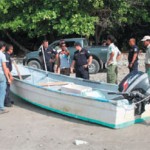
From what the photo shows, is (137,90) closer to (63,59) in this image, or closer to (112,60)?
(112,60)

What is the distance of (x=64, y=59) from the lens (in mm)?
12297

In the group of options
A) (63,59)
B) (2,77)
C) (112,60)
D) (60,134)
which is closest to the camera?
(60,134)

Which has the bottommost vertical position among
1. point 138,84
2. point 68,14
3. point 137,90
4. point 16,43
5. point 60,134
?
point 60,134

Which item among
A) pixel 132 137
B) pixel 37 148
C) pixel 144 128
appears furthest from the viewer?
pixel 144 128

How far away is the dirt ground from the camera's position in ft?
24.5


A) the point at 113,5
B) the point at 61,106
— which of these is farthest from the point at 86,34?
the point at 61,106

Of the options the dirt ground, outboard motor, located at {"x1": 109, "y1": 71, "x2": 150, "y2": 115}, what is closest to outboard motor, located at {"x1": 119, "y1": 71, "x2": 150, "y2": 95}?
outboard motor, located at {"x1": 109, "y1": 71, "x2": 150, "y2": 115}

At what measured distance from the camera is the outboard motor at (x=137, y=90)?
8477 mm

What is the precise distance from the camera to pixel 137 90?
8.61 meters

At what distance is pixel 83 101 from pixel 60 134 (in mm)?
967

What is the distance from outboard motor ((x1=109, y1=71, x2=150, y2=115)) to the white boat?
16cm

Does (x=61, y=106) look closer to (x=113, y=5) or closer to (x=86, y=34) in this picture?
(x=86, y=34)

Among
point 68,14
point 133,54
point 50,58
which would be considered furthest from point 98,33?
point 133,54

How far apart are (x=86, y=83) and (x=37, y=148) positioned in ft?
11.8
